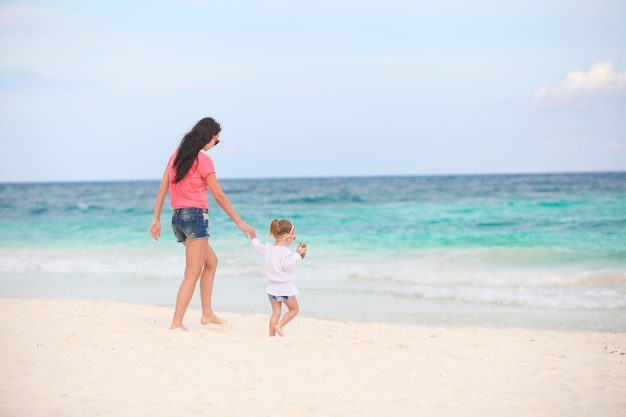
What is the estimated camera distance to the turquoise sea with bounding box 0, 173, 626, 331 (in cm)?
807

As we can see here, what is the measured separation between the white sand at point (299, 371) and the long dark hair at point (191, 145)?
141 centimetres

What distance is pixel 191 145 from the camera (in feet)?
17.3

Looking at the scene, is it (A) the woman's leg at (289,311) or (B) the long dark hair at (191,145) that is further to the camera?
(A) the woman's leg at (289,311)

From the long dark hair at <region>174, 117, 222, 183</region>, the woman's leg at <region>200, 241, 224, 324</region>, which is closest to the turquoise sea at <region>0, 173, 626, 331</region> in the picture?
the woman's leg at <region>200, 241, 224, 324</region>

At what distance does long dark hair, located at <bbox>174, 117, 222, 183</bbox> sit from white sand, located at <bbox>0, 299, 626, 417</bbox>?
141 centimetres

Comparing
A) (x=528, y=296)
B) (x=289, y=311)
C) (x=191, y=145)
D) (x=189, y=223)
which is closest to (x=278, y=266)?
(x=289, y=311)

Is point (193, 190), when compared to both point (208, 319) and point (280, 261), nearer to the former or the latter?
point (280, 261)

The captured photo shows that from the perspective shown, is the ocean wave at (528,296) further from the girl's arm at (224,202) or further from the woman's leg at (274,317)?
the girl's arm at (224,202)

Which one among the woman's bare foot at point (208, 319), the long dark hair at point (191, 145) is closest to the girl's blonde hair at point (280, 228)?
the long dark hair at point (191, 145)

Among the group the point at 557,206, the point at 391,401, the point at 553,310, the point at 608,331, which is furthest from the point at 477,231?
the point at 391,401

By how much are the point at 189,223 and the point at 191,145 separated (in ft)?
2.14

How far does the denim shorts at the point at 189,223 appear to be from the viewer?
528 centimetres

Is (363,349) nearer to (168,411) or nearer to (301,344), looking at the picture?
(301,344)

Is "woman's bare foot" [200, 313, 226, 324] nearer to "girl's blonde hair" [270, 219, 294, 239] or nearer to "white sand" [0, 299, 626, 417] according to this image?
"white sand" [0, 299, 626, 417]
